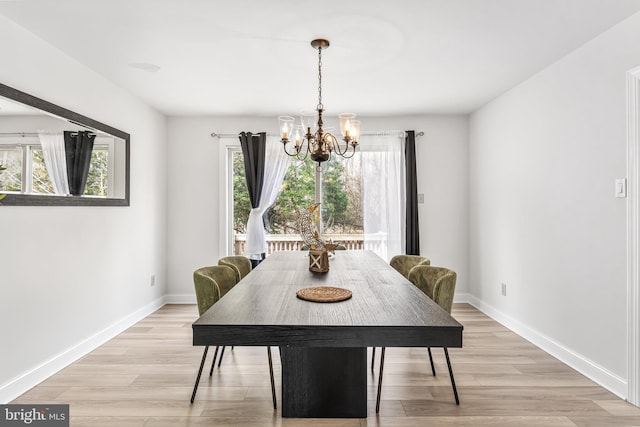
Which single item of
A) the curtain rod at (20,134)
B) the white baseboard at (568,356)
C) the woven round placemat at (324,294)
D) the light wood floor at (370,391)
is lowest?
the light wood floor at (370,391)

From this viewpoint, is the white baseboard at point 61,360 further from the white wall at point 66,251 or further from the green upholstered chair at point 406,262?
the green upholstered chair at point 406,262

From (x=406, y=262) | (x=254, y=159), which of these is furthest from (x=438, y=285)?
(x=254, y=159)

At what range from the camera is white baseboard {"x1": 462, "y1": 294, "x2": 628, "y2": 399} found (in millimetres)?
2467

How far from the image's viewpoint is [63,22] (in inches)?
94.9

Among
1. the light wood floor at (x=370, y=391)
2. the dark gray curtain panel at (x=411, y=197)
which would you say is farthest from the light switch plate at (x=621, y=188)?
the dark gray curtain panel at (x=411, y=197)

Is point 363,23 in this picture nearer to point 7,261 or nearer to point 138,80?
point 138,80

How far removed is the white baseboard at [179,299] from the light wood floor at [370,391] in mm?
1442

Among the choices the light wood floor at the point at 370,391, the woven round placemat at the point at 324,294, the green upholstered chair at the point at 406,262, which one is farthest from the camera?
the green upholstered chair at the point at 406,262

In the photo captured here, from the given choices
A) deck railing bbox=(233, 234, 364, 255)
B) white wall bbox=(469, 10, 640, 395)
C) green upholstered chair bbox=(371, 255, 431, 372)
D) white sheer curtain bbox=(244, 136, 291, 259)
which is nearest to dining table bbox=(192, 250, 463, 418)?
green upholstered chair bbox=(371, 255, 431, 372)

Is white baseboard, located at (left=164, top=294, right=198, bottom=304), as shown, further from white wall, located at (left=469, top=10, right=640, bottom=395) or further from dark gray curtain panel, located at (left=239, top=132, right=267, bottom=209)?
white wall, located at (left=469, top=10, right=640, bottom=395)

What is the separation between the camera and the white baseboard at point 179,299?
15.9ft

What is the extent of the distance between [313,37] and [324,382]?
7.06ft

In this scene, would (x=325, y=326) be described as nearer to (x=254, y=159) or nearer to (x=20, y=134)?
(x=20, y=134)

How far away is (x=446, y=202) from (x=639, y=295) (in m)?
2.61
